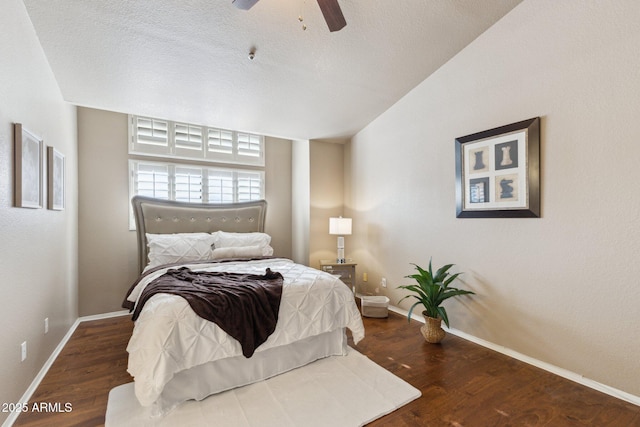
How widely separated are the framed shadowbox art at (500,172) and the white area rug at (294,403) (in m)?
1.77

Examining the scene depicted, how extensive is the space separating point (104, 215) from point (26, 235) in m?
1.82

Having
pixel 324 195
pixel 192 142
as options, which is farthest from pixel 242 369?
pixel 192 142

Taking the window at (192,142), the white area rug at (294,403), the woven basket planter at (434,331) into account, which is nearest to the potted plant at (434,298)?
the woven basket planter at (434,331)

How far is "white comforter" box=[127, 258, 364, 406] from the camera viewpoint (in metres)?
1.69

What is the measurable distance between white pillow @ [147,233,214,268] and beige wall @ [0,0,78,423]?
820 mm

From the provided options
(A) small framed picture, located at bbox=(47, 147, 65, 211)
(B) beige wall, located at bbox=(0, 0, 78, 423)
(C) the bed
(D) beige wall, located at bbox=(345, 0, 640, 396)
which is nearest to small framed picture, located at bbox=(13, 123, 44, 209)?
(B) beige wall, located at bbox=(0, 0, 78, 423)

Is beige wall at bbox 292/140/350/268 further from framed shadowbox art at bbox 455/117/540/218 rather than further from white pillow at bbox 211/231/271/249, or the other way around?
framed shadowbox art at bbox 455/117/540/218

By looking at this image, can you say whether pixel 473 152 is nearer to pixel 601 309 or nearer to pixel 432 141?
pixel 432 141

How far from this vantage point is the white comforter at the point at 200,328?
1.69m

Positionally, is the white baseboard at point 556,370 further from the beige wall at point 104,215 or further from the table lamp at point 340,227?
the beige wall at point 104,215

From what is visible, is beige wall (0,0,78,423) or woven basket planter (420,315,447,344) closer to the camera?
beige wall (0,0,78,423)

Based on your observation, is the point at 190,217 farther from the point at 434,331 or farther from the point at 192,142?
the point at 434,331

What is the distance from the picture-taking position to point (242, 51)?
8.41 ft

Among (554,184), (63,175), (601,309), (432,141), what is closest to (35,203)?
(63,175)
